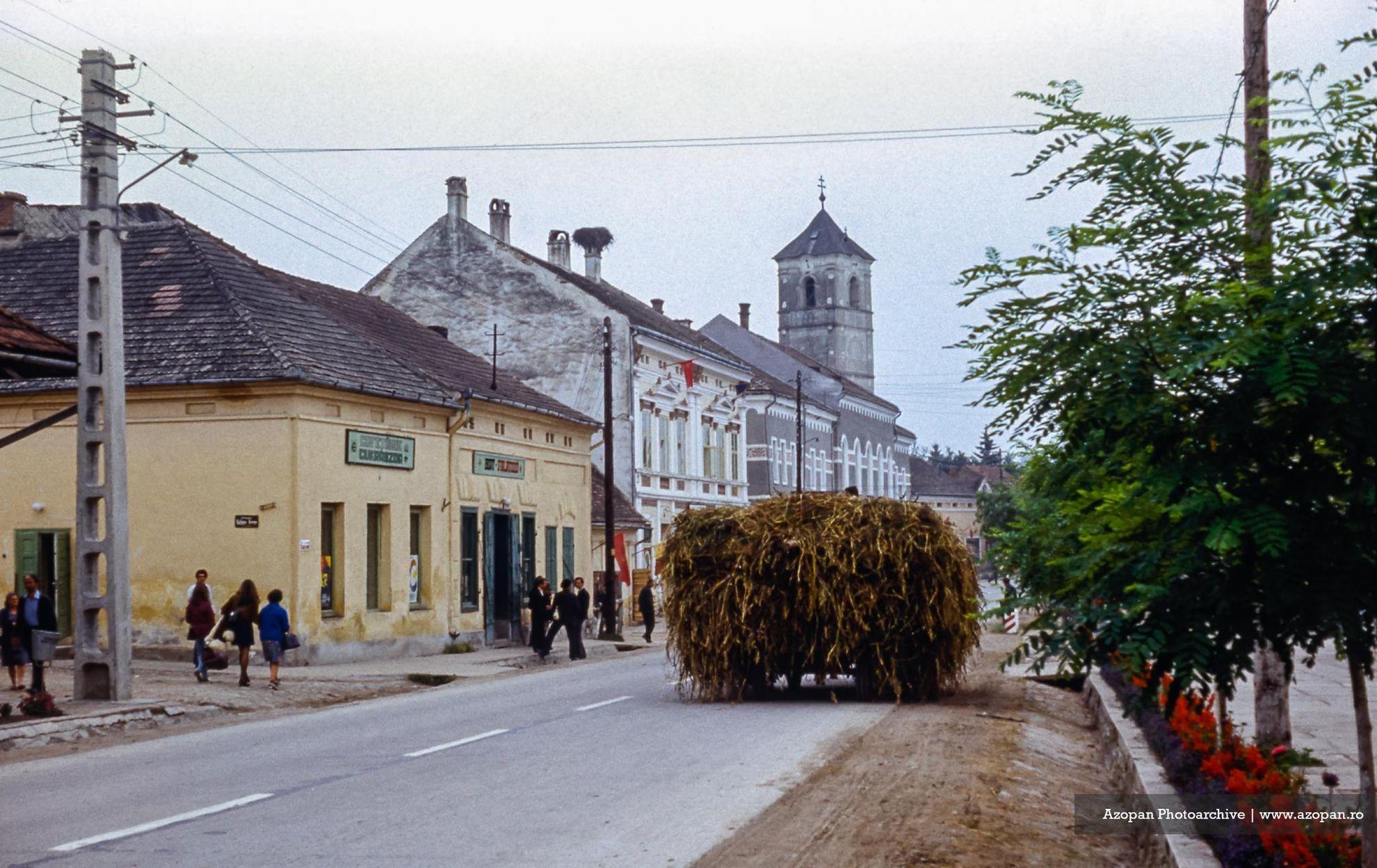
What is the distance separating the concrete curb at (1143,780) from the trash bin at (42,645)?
37.3 ft

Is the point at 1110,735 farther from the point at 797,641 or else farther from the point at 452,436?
the point at 452,436

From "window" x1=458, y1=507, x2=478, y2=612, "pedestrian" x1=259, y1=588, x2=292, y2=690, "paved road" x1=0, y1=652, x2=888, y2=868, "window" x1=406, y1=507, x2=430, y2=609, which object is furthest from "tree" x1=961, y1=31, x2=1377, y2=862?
"window" x1=458, y1=507, x2=478, y2=612

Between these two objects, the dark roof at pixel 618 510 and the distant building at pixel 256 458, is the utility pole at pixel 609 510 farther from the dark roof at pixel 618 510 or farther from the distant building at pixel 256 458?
the dark roof at pixel 618 510

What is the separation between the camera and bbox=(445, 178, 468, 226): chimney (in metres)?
50.6

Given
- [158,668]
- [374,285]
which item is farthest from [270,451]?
[374,285]

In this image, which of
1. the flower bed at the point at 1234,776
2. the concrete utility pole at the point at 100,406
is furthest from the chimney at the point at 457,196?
the flower bed at the point at 1234,776

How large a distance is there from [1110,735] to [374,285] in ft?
132

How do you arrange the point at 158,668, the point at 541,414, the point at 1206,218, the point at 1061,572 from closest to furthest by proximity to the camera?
the point at 1206,218 → the point at 1061,572 → the point at 158,668 → the point at 541,414

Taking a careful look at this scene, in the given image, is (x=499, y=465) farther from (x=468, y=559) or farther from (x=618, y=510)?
(x=618, y=510)

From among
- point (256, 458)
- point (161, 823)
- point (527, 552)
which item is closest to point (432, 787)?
point (161, 823)

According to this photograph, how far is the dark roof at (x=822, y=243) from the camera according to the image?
119500 millimetres

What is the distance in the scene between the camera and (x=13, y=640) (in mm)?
19453

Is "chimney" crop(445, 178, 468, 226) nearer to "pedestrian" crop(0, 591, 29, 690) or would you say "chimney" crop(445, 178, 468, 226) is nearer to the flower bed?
"pedestrian" crop(0, 591, 29, 690)

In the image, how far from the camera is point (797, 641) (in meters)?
17.7
